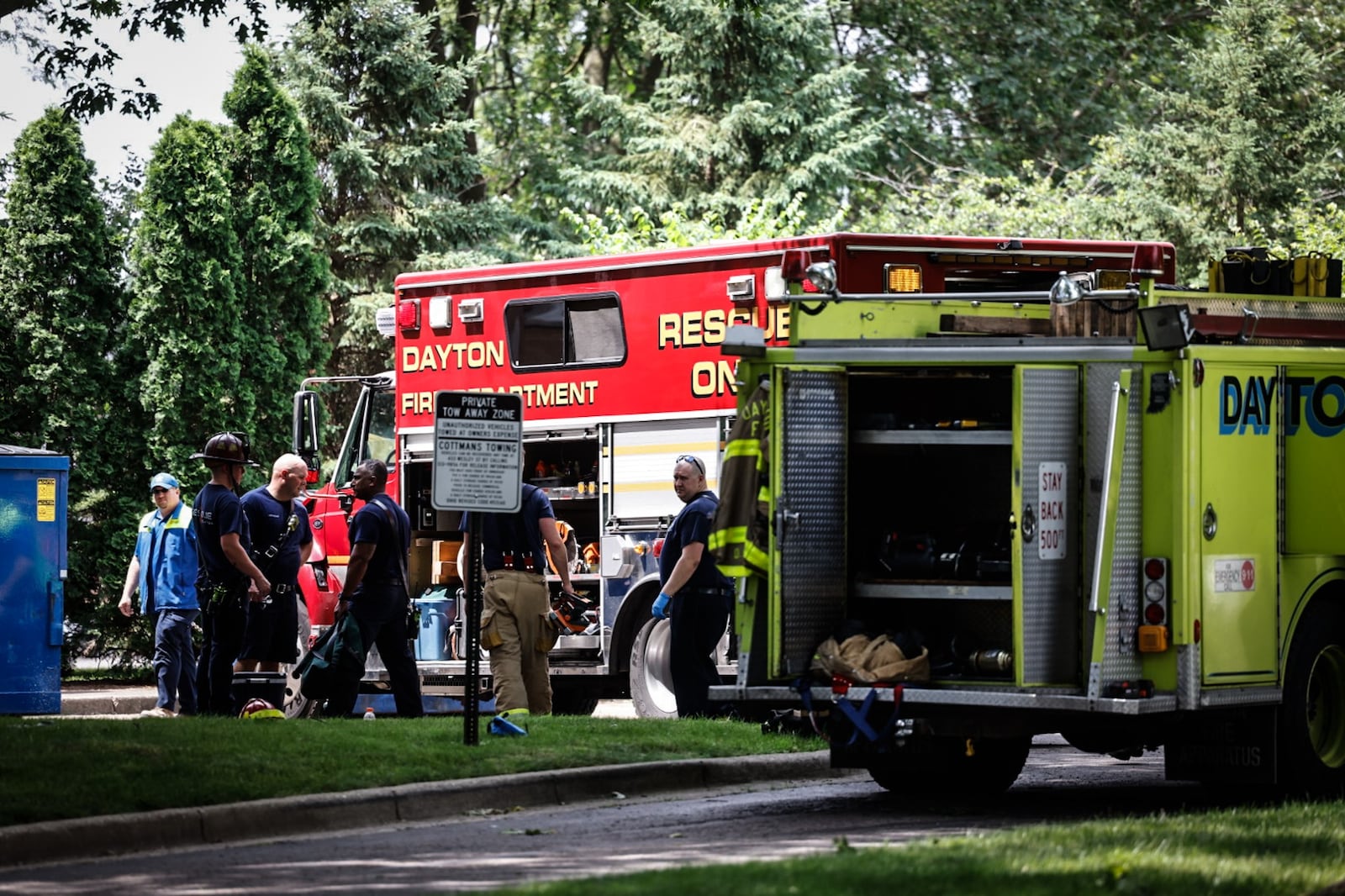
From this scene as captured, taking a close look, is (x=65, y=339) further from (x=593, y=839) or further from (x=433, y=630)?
(x=593, y=839)

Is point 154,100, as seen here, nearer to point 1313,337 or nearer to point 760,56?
point 1313,337

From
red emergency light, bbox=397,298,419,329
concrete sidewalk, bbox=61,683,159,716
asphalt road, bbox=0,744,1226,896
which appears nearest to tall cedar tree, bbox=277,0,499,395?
concrete sidewalk, bbox=61,683,159,716

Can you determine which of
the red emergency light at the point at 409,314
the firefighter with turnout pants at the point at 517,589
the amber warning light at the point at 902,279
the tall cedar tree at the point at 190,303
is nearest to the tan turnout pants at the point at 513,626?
the firefighter with turnout pants at the point at 517,589

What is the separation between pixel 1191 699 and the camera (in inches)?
419

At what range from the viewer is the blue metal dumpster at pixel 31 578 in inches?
690

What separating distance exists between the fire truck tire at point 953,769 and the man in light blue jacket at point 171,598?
6.12 metres

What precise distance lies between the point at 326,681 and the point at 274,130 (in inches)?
585

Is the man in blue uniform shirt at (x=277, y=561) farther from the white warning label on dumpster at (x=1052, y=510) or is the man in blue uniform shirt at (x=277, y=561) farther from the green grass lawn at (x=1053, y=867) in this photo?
the green grass lawn at (x=1053, y=867)

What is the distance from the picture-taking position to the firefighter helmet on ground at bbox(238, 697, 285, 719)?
558 inches

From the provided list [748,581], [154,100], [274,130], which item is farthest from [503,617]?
[274,130]

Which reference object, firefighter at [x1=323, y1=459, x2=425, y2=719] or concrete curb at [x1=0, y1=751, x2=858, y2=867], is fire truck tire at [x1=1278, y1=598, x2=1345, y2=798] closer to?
concrete curb at [x1=0, y1=751, x2=858, y2=867]

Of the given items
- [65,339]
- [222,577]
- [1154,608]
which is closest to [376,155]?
[65,339]

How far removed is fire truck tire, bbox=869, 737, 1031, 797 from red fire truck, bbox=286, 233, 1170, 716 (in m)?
3.51

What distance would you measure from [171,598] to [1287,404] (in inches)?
338
